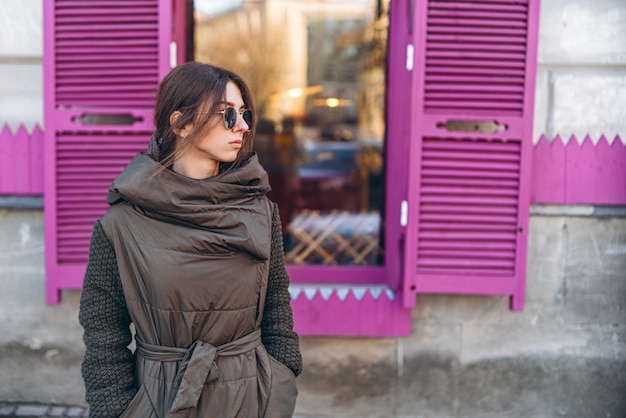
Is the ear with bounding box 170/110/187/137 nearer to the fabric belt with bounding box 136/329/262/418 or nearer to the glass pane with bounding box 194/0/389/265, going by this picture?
the fabric belt with bounding box 136/329/262/418

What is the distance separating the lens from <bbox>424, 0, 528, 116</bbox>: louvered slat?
3783 mm

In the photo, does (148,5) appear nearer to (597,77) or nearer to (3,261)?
(3,261)

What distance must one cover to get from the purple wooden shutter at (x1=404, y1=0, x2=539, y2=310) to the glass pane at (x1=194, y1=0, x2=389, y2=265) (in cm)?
200

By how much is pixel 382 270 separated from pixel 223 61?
6.72 m

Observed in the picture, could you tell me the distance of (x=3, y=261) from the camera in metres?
4.23

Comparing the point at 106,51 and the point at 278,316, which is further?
the point at 106,51

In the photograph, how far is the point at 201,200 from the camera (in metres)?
2.06

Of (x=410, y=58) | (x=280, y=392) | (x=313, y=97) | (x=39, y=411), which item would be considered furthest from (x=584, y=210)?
(x=313, y=97)

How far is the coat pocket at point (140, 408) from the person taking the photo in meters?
2.04

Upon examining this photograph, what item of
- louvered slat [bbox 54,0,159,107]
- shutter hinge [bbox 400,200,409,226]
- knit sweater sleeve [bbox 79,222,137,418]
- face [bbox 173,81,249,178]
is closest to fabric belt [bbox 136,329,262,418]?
knit sweater sleeve [bbox 79,222,137,418]

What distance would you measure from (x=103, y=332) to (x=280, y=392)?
60 cm

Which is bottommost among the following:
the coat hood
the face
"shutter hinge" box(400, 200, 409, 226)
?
"shutter hinge" box(400, 200, 409, 226)

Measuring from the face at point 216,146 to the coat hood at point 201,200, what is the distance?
7cm

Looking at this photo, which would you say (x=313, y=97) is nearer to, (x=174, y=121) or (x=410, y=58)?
(x=410, y=58)
